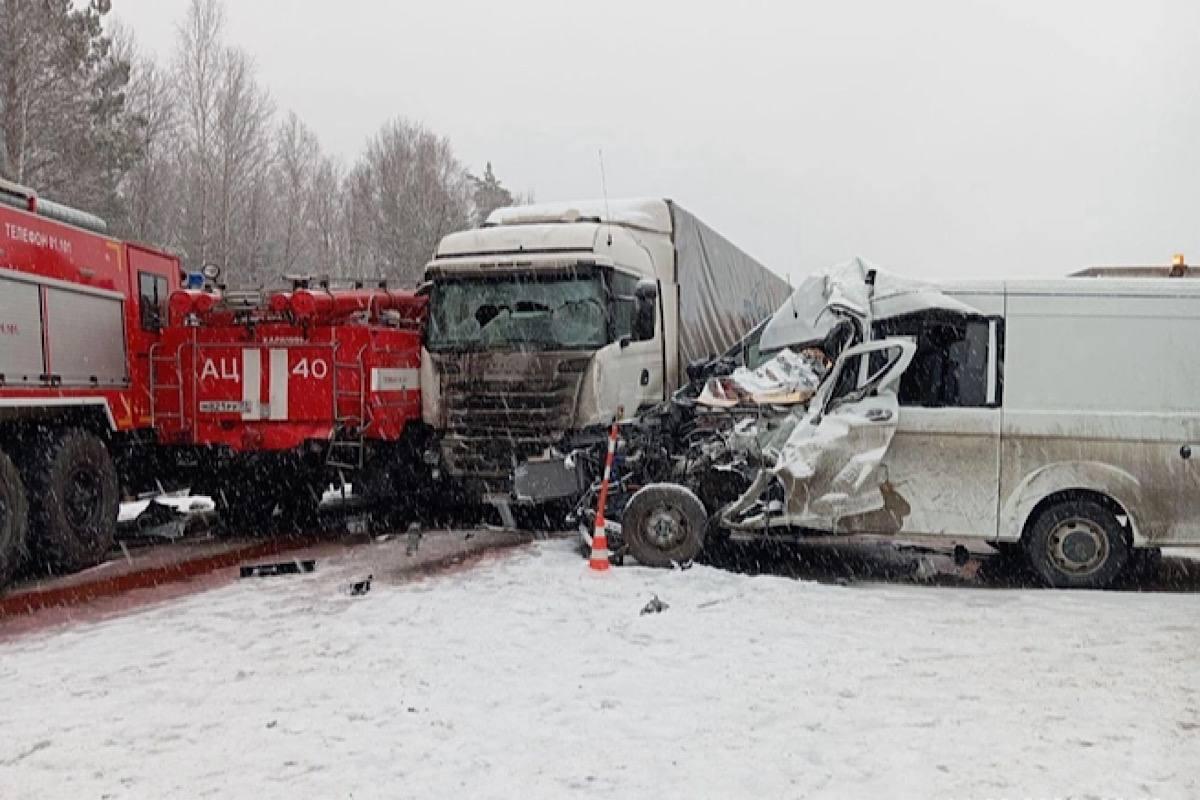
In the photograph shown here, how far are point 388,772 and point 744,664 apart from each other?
7.37ft

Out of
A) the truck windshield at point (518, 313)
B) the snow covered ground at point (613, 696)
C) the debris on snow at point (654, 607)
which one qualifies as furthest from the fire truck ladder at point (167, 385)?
the debris on snow at point (654, 607)

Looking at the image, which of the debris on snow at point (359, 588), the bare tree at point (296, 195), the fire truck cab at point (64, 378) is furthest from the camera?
the bare tree at point (296, 195)

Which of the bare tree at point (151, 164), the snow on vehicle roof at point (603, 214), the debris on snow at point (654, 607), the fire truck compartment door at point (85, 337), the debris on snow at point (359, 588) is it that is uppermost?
the bare tree at point (151, 164)

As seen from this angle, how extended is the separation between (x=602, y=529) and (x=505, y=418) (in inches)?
97.3

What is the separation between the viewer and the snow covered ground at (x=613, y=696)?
13.4 ft

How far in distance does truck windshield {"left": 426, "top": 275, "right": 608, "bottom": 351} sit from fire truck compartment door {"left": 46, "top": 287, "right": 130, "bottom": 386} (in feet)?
10.3

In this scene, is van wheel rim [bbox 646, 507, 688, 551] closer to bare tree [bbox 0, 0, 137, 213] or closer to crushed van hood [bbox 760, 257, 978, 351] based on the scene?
crushed van hood [bbox 760, 257, 978, 351]

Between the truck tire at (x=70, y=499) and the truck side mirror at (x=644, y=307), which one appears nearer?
the truck tire at (x=70, y=499)

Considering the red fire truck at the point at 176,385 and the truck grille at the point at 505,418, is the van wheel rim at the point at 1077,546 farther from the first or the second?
the red fire truck at the point at 176,385

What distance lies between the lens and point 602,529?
831 centimetres

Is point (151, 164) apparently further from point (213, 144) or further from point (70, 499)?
point (70, 499)

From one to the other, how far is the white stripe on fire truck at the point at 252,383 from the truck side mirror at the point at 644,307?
13.3 ft

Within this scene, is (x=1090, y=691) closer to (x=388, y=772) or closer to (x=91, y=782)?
(x=388, y=772)

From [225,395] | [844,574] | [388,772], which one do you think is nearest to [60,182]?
[225,395]
